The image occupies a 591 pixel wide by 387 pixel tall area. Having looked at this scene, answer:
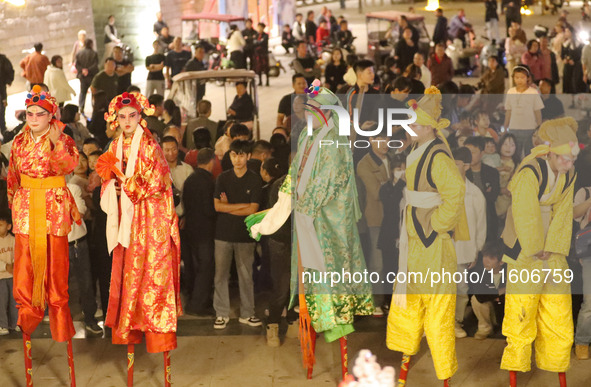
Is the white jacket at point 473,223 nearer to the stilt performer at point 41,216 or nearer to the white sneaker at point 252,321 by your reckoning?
the white sneaker at point 252,321

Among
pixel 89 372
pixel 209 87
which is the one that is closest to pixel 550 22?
pixel 209 87

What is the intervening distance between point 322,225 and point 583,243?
74.5 inches

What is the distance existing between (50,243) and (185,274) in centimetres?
187

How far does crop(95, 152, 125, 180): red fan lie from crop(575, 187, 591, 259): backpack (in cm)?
328

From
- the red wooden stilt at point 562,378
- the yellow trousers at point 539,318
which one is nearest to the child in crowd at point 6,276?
the yellow trousers at point 539,318

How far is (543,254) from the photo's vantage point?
6.26m

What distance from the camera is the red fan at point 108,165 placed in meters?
6.53

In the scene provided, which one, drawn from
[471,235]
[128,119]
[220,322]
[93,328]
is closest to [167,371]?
[220,322]

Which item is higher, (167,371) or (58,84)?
(58,84)

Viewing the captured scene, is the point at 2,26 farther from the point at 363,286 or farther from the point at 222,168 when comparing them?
the point at 363,286

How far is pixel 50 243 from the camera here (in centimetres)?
670

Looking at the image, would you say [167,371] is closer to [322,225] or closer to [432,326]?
[322,225]

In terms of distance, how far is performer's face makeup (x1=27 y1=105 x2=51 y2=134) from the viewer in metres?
6.52

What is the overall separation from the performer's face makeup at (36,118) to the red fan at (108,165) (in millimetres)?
467
